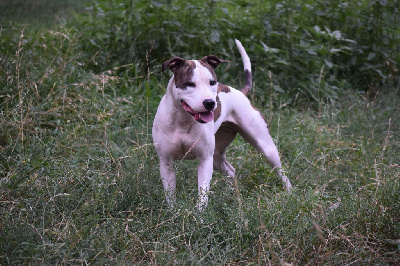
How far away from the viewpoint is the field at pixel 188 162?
10.4ft

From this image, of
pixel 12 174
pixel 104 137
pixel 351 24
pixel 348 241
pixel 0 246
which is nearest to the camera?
pixel 0 246

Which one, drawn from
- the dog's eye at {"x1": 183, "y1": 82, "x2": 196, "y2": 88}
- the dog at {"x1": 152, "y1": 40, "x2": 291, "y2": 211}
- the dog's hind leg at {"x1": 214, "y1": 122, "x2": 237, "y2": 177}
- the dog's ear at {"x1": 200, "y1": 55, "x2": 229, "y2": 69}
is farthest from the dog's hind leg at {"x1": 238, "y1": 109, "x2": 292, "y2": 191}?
the dog's eye at {"x1": 183, "y1": 82, "x2": 196, "y2": 88}

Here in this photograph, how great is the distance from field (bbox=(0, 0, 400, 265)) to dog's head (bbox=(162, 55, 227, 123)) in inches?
24.1

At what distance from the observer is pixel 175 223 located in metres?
3.39

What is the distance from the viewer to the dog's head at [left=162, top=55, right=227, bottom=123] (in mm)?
3680

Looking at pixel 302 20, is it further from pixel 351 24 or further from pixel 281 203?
pixel 281 203

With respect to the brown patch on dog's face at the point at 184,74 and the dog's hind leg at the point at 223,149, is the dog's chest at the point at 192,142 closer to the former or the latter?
the brown patch on dog's face at the point at 184,74

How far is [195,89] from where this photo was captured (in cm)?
376

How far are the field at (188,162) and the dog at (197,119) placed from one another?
18cm

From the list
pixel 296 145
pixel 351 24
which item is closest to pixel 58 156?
pixel 296 145

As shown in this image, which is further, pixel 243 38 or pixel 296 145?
pixel 243 38

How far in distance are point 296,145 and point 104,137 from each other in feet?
6.51

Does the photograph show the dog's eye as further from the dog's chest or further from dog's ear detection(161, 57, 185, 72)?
the dog's chest

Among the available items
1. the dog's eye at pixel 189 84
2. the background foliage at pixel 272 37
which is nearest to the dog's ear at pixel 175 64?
the dog's eye at pixel 189 84
